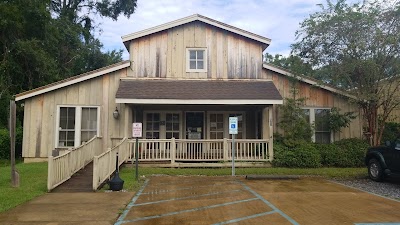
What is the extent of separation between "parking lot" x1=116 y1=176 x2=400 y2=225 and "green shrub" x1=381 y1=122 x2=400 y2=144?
615 cm

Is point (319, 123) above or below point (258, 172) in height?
above

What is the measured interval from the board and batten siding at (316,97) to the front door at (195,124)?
3.44 m

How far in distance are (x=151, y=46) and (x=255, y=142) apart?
629 centimetres

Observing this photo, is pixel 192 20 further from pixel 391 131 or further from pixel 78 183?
pixel 391 131

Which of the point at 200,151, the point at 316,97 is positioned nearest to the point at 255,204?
the point at 200,151

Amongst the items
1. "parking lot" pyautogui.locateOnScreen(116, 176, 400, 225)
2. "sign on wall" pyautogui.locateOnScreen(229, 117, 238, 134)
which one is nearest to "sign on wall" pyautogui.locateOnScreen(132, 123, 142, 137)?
"parking lot" pyautogui.locateOnScreen(116, 176, 400, 225)

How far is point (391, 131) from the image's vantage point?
51.6ft

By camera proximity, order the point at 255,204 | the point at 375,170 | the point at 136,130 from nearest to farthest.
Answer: the point at 255,204 → the point at 136,130 → the point at 375,170

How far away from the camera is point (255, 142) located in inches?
554

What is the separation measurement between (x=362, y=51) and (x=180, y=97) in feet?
22.9

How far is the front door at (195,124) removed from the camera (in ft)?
53.3

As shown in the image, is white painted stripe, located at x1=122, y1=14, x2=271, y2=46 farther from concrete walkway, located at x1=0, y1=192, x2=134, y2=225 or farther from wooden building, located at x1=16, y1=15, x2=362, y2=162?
concrete walkway, located at x1=0, y1=192, x2=134, y2=225

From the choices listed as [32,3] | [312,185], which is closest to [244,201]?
[312,185]

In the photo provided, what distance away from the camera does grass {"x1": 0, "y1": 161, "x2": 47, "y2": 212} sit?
776 centimetres
